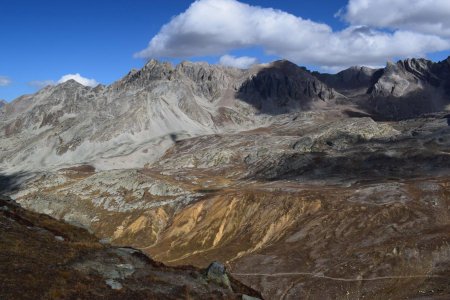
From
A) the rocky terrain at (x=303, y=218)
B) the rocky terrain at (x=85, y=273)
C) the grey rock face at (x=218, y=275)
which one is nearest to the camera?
the rocky terrain at (x=85, y=273)

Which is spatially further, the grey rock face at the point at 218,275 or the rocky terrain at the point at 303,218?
the rocky terrain at the point at 303,218

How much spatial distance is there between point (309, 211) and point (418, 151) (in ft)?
218

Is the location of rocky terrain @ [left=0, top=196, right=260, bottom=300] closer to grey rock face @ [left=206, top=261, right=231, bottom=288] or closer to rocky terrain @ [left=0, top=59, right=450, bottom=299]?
grey rock face @ [left=206, top=261, right=231, bottom=288]

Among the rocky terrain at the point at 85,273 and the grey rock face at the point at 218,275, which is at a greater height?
the rocky terrain at the point at 85,273

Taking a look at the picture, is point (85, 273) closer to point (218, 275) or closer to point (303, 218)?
point (218, 275)

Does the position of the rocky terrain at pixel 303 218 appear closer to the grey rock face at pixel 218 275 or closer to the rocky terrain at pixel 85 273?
the rocky terrain at pixel 85 273

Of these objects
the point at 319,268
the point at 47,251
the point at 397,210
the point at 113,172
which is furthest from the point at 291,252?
the point at 113,172

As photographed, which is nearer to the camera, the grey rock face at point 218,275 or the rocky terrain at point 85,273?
the rocky terrain at point 85,273

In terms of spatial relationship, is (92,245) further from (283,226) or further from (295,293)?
(283,226)

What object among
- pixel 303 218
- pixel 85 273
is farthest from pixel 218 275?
pixel 303 218

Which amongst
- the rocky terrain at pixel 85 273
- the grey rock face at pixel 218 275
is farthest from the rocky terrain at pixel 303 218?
the grey rock face at pixel 218 275

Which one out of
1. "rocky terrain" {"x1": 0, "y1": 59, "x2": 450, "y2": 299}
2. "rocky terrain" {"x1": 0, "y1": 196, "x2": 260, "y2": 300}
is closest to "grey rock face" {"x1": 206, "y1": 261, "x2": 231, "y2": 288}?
"rocky terrain" {"x1": 0, "y1": 196, "x2": 260, "y2": 300}

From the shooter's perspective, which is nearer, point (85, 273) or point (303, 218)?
point (85, 273)

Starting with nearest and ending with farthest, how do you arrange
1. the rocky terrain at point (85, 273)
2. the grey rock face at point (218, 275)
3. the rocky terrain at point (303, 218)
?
the rocky terrain at point (85, 273), the grey rock face at point (218, 275), the rocky terrain at point (303, 218)
